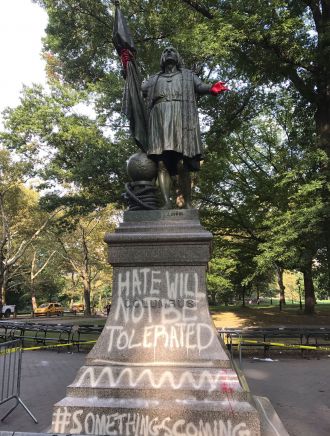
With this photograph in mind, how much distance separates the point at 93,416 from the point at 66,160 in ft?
59.1

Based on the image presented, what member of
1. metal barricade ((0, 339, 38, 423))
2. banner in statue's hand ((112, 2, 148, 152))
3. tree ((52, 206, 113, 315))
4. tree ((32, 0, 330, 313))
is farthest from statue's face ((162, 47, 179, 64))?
tree ((52, 206, 113, 315))

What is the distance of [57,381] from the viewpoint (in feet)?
29.0

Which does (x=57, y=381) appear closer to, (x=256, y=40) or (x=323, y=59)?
(x=256, y=40)

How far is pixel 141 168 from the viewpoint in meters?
5.45

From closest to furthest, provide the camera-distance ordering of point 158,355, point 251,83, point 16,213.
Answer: point 158,355
point 251,83
point 16,213

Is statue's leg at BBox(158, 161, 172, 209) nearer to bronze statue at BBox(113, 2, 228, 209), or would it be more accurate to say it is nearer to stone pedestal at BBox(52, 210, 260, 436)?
bronze statue at BBox(113, 2, 228, 209)

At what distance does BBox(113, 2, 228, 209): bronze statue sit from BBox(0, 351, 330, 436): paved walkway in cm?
348

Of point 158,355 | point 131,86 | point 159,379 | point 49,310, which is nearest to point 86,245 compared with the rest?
point 49,310

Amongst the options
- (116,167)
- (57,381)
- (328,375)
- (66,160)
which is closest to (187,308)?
(57,381)

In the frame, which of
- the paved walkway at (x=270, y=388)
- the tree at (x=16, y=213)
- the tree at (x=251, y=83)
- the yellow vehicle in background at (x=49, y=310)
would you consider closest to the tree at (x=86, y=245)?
the tree at (x=16, y=213)

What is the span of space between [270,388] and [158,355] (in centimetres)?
463

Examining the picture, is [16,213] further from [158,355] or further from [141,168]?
[158,355]

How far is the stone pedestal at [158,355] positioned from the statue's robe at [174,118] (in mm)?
876

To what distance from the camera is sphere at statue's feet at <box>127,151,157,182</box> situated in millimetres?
5453
